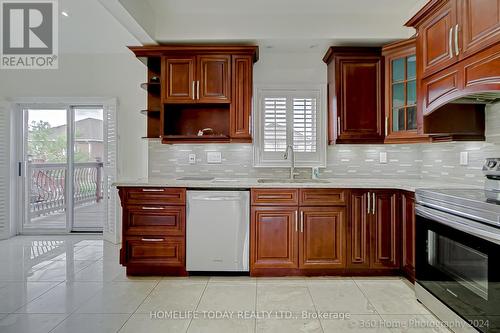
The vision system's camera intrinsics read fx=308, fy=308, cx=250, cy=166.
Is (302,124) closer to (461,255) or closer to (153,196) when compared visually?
(153,196)

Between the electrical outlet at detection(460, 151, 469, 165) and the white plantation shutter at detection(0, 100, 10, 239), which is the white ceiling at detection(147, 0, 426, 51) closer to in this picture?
the electrical outlet at detection(460, 151, 469, 165)

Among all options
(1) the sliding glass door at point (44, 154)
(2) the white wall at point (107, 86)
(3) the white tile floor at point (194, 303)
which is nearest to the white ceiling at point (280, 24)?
(2) the white wall at point (107, 86)

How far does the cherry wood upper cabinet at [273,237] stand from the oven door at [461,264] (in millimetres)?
1087

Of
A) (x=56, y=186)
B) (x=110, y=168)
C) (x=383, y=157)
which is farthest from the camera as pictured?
(x=56, y=186)

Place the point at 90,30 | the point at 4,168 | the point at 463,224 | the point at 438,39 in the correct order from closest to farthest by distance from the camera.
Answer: the point at 463,224, the point at 438,39, the point at 90,30, the point at 4,168

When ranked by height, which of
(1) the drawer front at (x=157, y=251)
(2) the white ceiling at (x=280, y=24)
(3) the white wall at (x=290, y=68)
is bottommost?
(1) the drawer front at (x=157, y=251)

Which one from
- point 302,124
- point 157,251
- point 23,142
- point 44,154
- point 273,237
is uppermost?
point 302,124

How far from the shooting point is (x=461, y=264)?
1.91 m

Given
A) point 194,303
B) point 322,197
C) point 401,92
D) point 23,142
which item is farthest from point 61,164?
point 401,92

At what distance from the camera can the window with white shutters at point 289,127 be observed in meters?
3.66

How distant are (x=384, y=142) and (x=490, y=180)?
52.8 inches

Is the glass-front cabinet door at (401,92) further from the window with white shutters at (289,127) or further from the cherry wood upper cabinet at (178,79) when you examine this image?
the cherry wood upper cabinet at (178,79)

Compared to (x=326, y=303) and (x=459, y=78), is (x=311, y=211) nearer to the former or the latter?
(x=326, y=303)

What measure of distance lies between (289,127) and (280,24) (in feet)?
3.71
